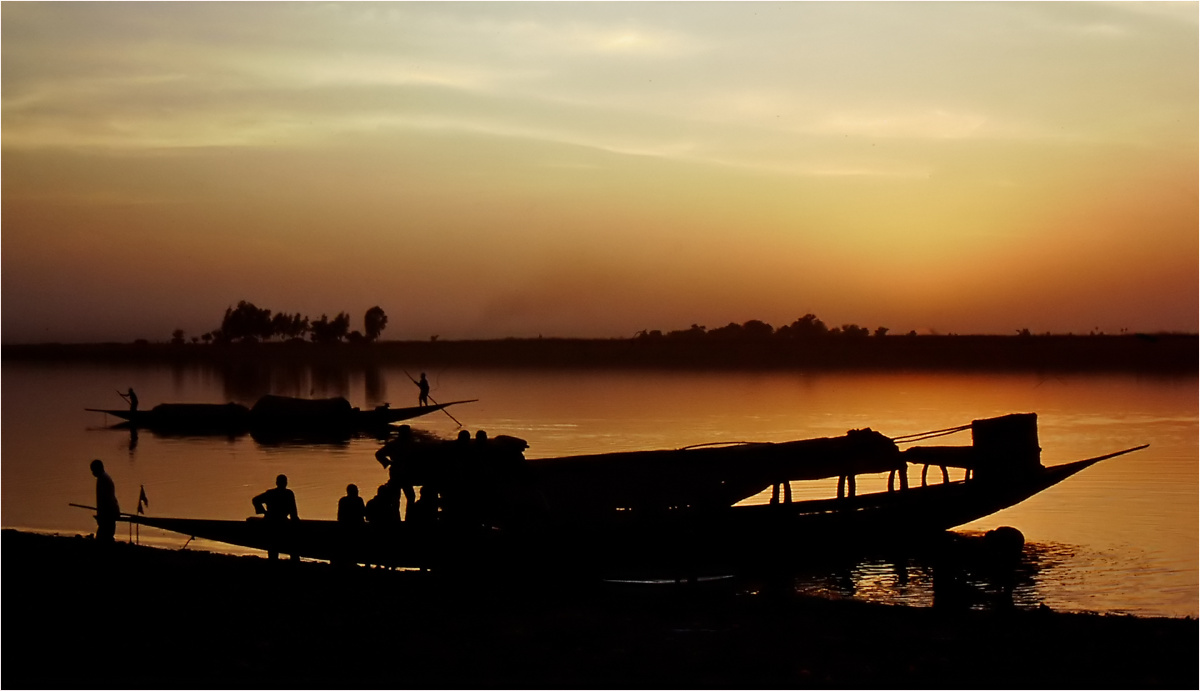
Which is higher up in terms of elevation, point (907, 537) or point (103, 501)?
point (103, 501)

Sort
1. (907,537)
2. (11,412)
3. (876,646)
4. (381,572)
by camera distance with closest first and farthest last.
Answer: (876,646), (381,572), (907,537), (11,412)

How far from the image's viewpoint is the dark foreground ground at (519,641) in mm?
9023

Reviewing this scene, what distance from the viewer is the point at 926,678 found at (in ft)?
29.6

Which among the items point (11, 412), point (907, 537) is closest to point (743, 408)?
point (11, 412)

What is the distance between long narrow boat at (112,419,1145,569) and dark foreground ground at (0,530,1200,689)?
6.36 ft

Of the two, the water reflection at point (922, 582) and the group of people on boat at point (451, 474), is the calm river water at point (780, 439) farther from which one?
the group of people on boat at point (451, 474)

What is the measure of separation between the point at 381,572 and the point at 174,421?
39032 mm

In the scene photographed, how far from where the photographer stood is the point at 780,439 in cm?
4609

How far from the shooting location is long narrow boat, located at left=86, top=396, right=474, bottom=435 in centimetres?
4828

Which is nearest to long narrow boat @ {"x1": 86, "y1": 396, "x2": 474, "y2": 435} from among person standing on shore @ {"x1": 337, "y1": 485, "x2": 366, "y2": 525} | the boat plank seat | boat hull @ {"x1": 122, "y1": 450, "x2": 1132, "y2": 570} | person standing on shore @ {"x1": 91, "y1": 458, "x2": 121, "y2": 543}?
the boat plank seat

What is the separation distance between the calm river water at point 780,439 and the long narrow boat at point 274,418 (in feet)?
7.01

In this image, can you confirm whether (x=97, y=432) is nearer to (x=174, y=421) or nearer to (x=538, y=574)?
(x=174, y=421)

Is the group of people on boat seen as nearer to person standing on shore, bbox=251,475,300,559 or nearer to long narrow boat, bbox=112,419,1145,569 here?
long narrow boat, bbox=112,419,1145,569

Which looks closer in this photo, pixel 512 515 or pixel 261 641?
pixel 261 641
